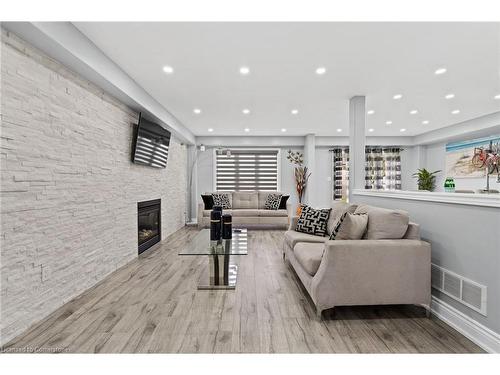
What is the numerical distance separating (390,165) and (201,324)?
7621 millimetres

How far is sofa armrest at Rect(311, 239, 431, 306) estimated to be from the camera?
199 cm

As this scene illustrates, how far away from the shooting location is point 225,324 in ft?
6.39

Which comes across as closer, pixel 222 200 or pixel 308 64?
pixel 308 64

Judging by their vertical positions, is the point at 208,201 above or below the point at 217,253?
above

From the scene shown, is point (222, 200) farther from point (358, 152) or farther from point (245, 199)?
point (358, 152)

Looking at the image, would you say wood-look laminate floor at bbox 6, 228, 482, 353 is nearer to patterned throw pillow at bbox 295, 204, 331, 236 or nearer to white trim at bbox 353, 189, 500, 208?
patterned throw pillow at bbox 295, 204, 331, 236

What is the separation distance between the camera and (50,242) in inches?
82.8

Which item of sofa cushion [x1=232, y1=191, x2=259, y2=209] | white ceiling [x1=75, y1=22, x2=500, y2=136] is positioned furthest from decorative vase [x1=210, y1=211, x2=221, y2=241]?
sofa cushion [x1=232, y1=191, x2=259, y2=209]

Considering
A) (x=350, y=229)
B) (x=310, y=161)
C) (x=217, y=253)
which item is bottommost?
(x=217, y=253)

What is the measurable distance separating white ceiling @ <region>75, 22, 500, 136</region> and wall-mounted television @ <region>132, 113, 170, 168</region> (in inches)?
20.0

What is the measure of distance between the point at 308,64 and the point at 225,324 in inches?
112

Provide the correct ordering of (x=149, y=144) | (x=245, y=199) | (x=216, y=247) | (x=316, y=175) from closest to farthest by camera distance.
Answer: (x=216, y=247), (x=149, y=144), (x=245, y=199), (x=316, y=175)

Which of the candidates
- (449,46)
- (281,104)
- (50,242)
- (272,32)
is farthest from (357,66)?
(50,242)

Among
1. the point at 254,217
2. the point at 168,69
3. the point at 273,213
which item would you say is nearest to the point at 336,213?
the point at 168,69
